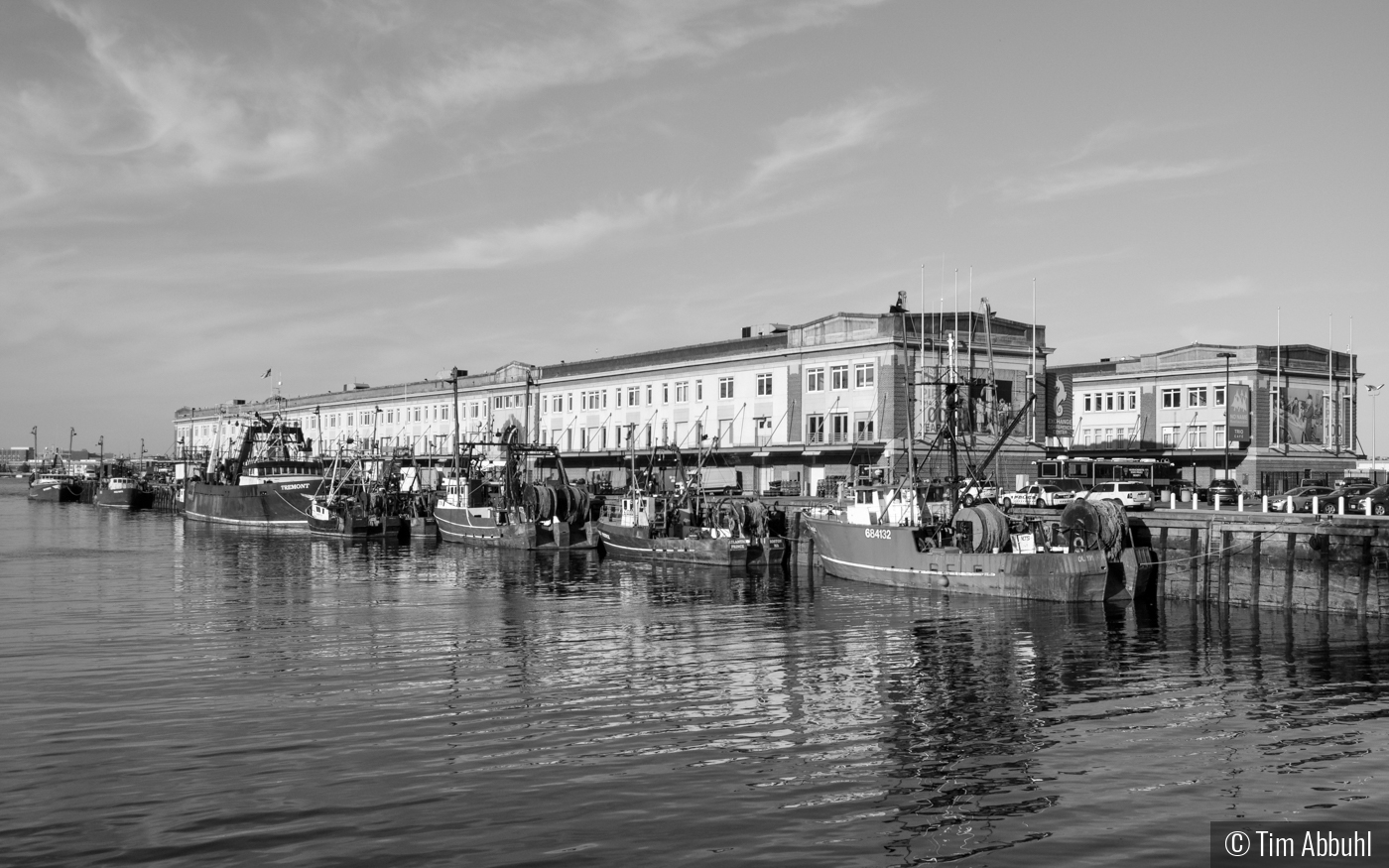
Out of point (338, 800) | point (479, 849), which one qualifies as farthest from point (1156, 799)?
point (338, 800)

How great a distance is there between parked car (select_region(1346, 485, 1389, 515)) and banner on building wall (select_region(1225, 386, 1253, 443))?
39.1 meters

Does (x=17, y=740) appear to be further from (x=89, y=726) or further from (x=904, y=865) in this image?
(x=904, y=865)

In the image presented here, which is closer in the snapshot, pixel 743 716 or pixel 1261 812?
pixel 1261 812

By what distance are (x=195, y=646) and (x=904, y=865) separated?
79.4 feet

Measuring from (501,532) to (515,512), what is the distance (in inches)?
83.0

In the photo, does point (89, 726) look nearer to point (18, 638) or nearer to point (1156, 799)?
point (18, 638)

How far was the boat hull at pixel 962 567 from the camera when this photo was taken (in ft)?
146

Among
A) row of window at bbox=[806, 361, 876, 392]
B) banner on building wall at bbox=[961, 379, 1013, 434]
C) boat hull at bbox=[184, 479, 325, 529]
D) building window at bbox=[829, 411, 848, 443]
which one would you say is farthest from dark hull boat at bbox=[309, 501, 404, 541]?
banner on building wall at bbox=[961, 379, 1013, 434]

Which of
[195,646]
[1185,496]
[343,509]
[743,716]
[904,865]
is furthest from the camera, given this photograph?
[343,509]

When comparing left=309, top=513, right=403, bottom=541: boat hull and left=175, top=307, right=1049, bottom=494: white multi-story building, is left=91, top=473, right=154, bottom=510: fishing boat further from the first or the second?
left=309, top=513, right=403, bottom=541: boat hull

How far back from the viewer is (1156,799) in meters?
19.6

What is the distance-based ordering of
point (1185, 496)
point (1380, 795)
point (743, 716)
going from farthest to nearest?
point (1185, 496) < point (743, 716) < point (1380, 795)

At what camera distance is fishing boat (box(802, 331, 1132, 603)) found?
1763 inches

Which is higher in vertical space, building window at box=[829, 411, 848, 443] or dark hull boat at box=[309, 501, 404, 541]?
building window at box=[829, 411, 848, 443]
